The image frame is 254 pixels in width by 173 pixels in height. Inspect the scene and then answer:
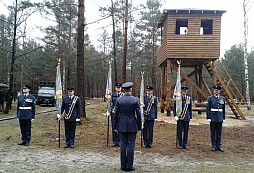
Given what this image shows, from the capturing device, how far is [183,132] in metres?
8.86

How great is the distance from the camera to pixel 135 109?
643cm

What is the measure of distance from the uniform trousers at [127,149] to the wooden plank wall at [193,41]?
39.5ft

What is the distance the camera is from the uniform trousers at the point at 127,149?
611cm

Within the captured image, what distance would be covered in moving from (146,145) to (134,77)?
43924 mm

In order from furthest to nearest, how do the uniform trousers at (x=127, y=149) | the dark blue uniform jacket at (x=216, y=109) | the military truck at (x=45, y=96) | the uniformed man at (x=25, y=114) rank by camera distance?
the military truck at (x=45, y=96), the uniformed man at (x=25, y=114), the dark blue uniform jacket at (x=216, y=109), the uniform trousers at (x=127, y=149)

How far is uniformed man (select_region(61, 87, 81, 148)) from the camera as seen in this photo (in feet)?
27.9

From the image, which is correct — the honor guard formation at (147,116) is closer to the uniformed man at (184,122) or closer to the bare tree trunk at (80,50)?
the uniformed man at (184,122)

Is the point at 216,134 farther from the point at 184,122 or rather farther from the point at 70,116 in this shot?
the point at 70,116

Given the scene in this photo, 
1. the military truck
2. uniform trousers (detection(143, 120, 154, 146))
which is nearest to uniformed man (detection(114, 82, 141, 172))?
uniform trousers (detection(143, 120, 154, 146))

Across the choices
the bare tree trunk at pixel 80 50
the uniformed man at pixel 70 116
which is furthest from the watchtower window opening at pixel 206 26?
the uniformed man at pixel 70 116

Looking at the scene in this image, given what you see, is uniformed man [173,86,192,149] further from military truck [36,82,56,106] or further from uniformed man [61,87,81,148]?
military truck [36,82,56,106]

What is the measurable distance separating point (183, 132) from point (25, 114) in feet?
15.7

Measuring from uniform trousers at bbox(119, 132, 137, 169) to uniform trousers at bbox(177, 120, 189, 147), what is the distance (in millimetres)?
2735

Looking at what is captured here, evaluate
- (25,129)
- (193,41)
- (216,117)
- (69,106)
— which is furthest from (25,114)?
(193,41)
